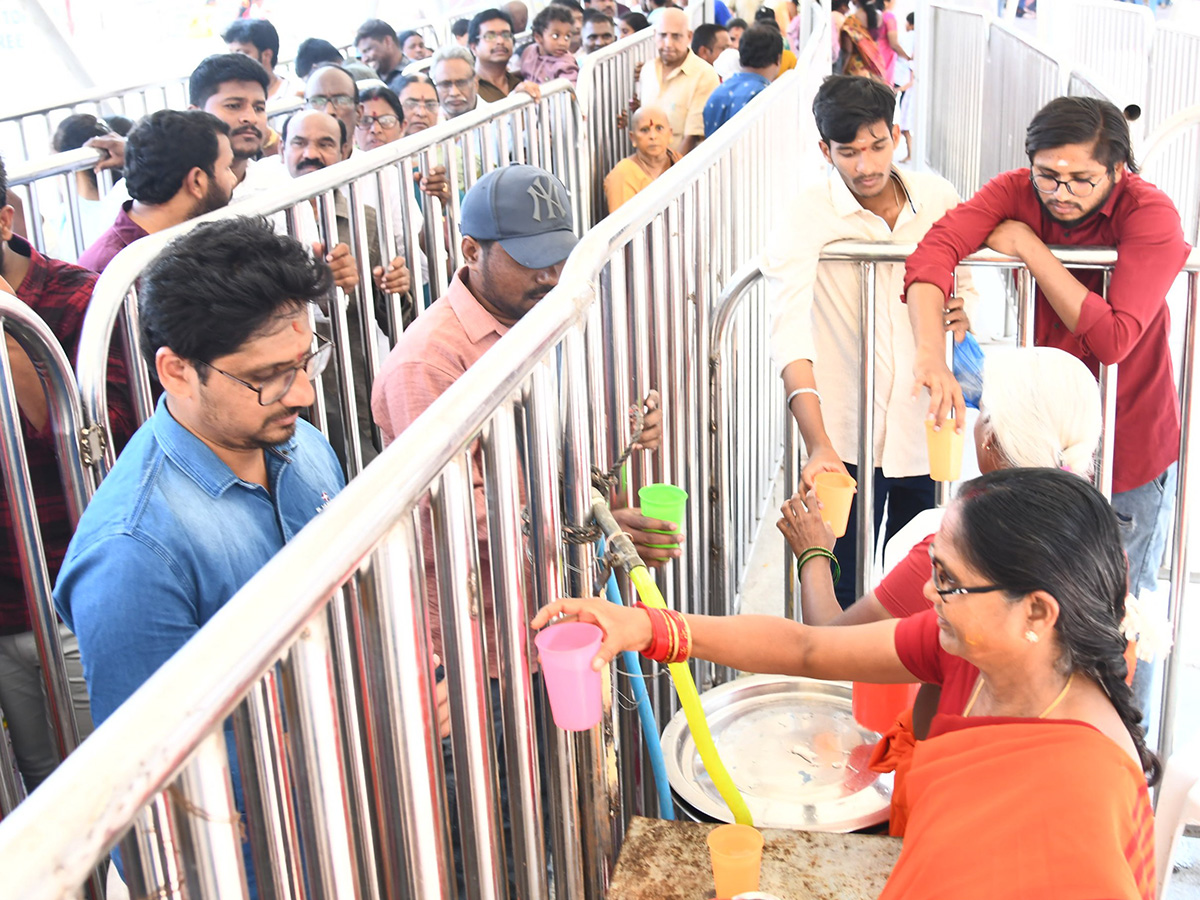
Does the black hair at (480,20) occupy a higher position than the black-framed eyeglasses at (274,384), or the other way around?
the black hair at (480,20)

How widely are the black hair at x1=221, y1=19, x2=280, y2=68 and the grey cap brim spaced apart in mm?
4382

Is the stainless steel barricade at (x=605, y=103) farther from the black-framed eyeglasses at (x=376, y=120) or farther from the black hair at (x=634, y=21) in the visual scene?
the black hair at (x=634, y=21)

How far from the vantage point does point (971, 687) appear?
1885 millimetres

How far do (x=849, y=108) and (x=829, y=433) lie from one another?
95 centimetres

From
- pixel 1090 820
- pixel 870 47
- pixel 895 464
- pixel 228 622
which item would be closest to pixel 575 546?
pixel 1090 820

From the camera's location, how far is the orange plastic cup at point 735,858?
1613mm

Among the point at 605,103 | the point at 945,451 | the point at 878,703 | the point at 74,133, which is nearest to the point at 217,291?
the point at 878,703

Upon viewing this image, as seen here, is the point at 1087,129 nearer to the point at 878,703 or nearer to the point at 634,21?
the point at 878,703

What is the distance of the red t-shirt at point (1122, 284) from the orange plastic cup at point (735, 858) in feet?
5.35

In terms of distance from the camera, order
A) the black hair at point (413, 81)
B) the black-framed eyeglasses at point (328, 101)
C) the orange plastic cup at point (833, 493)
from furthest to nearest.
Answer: the black hair at point (413, 81)
the black-framed eyeglasses at point (328, 101)
the orange plastic cup at point (833, 493)

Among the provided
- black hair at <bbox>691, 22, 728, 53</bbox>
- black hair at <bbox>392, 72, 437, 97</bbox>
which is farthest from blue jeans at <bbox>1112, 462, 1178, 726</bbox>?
black hair at <bbox>691, 22, 728, 53</bbox>

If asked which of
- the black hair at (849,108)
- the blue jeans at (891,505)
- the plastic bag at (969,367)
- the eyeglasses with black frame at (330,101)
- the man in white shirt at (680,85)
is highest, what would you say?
the black hair at (849,108)

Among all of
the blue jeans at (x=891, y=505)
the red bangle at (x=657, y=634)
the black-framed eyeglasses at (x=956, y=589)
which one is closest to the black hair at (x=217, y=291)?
the red bangle at (x=657, y=634)

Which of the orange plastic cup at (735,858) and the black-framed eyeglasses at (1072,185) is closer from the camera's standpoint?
the orange plastic cup at (735,858)
